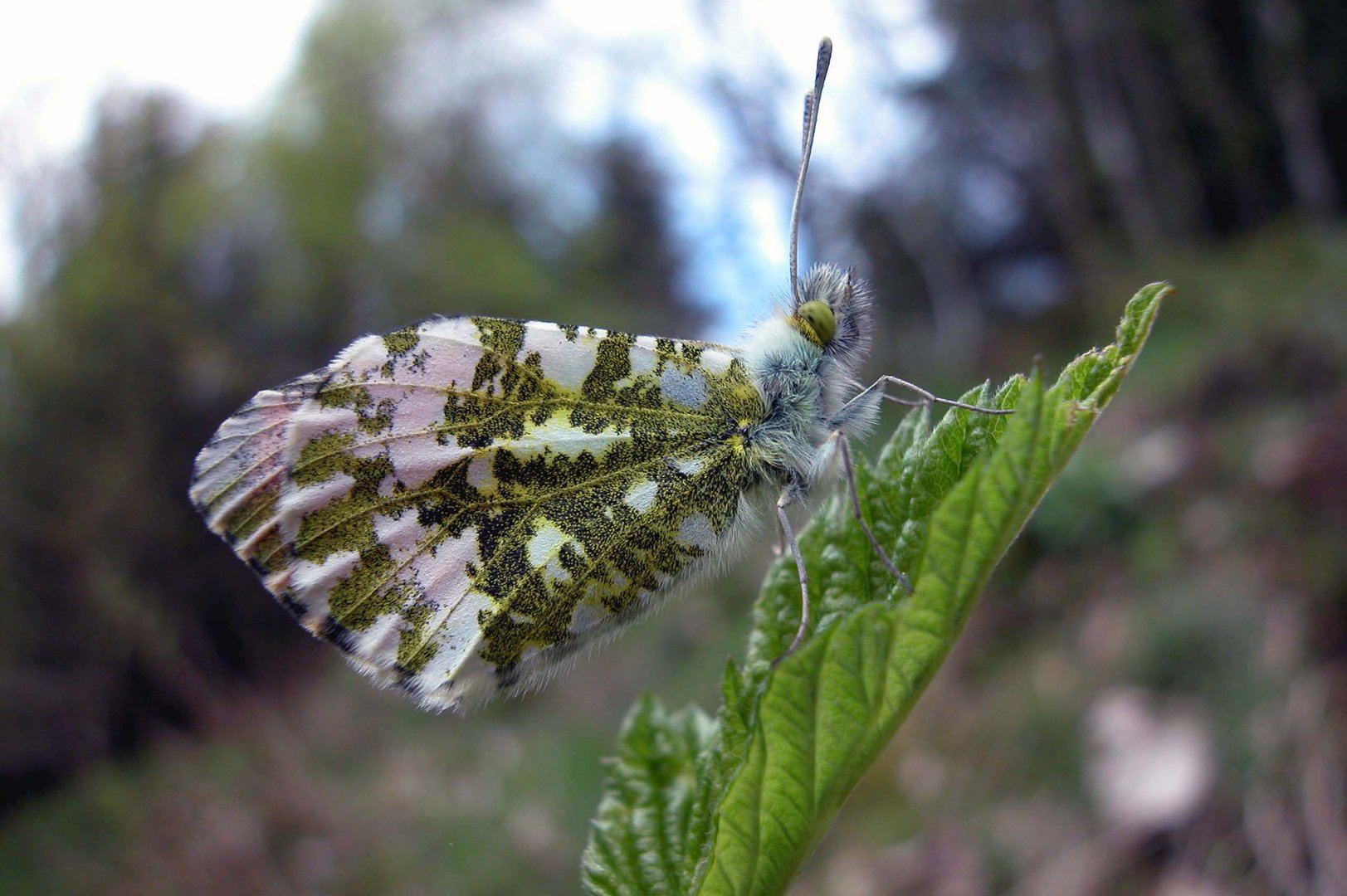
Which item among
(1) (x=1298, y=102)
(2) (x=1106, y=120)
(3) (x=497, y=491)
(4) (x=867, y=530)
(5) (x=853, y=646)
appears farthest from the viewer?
(2) (x=1106, y=120)

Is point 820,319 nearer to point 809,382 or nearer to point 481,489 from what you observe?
point 809,382

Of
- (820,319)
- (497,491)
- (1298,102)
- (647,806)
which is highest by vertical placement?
(1298,102)

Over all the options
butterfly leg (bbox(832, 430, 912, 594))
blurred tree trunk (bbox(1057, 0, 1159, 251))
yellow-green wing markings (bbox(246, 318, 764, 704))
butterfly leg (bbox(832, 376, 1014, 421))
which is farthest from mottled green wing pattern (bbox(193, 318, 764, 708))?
blurred tree trunk (bbox(1057, 0, 1159, 251))

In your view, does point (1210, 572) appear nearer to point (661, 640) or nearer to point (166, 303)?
point (661, 640)

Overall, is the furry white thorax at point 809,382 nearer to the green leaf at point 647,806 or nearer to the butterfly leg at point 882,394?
the butterfly leg at point 882,394

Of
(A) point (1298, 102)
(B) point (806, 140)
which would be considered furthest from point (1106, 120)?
(B) point (806, 140)

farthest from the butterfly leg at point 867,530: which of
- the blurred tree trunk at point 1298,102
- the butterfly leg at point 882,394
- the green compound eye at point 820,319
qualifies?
the blurred tree trunk at point 1298,102
